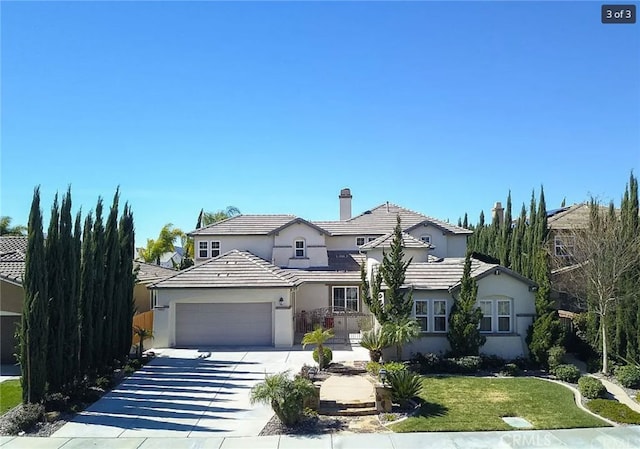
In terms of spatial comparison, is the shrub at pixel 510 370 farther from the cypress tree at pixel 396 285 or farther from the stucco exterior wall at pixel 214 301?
the stucco exterior wall at pixel 214 301

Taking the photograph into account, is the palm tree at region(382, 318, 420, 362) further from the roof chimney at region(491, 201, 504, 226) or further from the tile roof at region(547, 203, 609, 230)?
the roof chimney at region(491, 201, 504, 226)

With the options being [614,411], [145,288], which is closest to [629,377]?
[614,411]

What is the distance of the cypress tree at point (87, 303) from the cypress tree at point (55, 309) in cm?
136

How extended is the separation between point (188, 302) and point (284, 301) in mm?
4686

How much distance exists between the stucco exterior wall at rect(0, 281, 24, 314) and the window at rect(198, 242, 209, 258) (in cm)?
1329

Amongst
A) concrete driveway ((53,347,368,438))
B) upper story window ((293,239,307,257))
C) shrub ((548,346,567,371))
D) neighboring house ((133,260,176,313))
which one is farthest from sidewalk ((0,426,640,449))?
upper story window ((293,239,307,257))

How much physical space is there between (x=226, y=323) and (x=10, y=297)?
9.13 metres

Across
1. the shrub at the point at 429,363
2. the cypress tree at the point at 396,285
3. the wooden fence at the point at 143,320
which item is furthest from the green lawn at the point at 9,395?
the shrub at the point at 429,363

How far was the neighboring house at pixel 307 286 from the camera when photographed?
2017 centimetres

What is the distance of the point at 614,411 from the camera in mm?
13398

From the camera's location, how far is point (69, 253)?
14.9m

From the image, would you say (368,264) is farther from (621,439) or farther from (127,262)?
(621,439)

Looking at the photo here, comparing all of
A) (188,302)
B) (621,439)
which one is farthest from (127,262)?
(621,439)

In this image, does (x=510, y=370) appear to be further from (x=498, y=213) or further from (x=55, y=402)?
(x=498, y=213)
